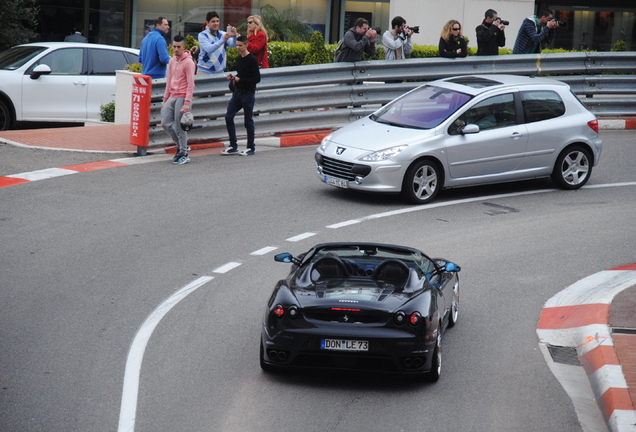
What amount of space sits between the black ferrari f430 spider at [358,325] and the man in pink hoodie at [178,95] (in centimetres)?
752

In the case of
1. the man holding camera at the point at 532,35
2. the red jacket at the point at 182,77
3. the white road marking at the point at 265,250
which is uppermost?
the man holding camera at the point at 532,35

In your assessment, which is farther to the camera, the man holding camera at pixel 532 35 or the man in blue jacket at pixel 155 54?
the man holding camera at pixel 532 35

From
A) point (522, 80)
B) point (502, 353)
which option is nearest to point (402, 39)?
point (522, 80)

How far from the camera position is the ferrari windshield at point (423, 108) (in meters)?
12.8

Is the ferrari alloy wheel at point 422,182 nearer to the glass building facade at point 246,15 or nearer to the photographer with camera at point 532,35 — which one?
the photographer with camera at point 532,35

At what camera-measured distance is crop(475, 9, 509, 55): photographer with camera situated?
1784 centimetres

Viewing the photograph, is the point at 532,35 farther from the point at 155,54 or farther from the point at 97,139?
the point at 97,139

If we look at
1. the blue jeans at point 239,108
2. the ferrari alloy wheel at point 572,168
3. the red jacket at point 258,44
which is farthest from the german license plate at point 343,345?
the red jacket at point 258,44

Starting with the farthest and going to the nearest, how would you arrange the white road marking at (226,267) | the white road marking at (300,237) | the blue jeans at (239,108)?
the blue jeans at (239,108)
the white road marking at (300,237)
the white road marking at (226,267)

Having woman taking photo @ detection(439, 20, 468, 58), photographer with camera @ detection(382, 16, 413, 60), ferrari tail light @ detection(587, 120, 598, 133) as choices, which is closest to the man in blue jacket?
photographer with camera @ detection(382, 16, 413, 60)

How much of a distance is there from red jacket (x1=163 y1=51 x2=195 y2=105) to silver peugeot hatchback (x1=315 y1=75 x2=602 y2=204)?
2.55 meters

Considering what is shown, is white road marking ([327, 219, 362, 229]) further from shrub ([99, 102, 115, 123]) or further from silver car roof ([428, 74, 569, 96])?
shrub ([99, 102, 115, 123])

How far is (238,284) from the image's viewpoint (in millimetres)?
8992

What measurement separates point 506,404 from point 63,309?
411 centimetres
